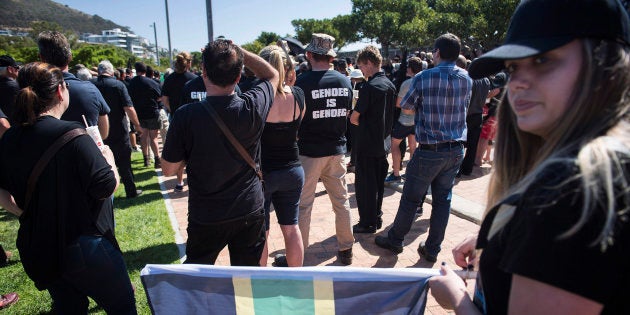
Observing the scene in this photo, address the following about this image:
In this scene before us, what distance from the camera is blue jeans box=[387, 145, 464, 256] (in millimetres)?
3848

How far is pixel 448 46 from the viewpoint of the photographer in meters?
3.75

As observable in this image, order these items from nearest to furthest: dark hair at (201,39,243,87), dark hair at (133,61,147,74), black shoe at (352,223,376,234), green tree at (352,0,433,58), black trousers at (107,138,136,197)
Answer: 1. dark hair at (201,39,243,87)
2. black shoe at (352,223,376,234)
3. black trousers at (107,138,136,197)
4. dark hair at (133,61,147,74)
5. green tree at (352,0,433,58)

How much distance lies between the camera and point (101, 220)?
228cm

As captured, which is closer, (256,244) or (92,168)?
(92,168)

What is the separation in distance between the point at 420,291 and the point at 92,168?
1.80 meters

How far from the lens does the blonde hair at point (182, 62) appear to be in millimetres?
6725

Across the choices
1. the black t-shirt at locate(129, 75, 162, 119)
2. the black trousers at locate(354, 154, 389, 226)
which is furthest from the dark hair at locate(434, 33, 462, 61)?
the black t-shirt at locate(129, 75, 162, 119)

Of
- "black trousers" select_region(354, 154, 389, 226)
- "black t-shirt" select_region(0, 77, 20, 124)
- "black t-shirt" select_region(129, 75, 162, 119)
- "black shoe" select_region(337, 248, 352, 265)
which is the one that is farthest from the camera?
"black t-shirt" select_region(129, 75, 162, 119)

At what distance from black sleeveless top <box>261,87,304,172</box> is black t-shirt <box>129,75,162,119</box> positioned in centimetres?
584

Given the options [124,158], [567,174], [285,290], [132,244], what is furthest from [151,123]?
[567,174]

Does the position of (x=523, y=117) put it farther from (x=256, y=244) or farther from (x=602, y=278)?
(x=256, y=244)

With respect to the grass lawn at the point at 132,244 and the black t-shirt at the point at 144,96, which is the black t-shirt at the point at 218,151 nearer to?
the grass lawn at the point at 132,244

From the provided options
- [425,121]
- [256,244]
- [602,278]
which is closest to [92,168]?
[256,244]

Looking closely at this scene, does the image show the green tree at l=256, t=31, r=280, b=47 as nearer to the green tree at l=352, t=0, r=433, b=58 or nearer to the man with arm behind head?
the green tree at l=352, t=0, r=433, b=58
